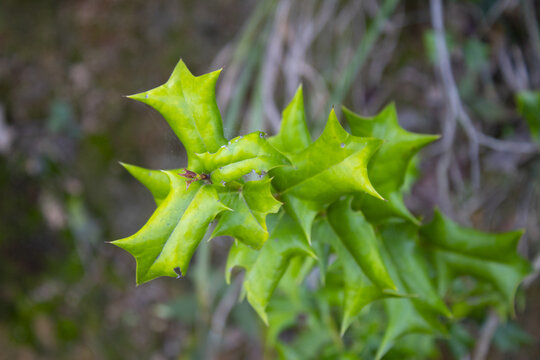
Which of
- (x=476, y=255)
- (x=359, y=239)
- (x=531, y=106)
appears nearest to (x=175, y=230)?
(x=359, y=239)

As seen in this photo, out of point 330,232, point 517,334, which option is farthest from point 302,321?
point 330,232

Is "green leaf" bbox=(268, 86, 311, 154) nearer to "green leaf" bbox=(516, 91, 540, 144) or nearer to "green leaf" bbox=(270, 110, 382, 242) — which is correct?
"green leaf" bbox=(270, 110, 382, 242)

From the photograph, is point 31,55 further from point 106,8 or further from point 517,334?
point 517,334

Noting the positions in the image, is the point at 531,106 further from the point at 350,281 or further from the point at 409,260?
the point at 350,281

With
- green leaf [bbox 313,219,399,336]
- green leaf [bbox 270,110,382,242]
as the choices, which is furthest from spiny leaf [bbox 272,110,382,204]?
green leaf [bbox 313,219,399,336]

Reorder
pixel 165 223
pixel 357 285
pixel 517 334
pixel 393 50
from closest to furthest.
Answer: pixel 165 223 → pixel 357 285 → pixel 517 334 → pixel 393 50

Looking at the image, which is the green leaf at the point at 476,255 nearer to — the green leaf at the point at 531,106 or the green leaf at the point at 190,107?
the green leaf at the point at 531,106

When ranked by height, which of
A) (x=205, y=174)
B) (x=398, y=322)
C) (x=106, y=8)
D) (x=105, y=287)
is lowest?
(x=105, y=287)
